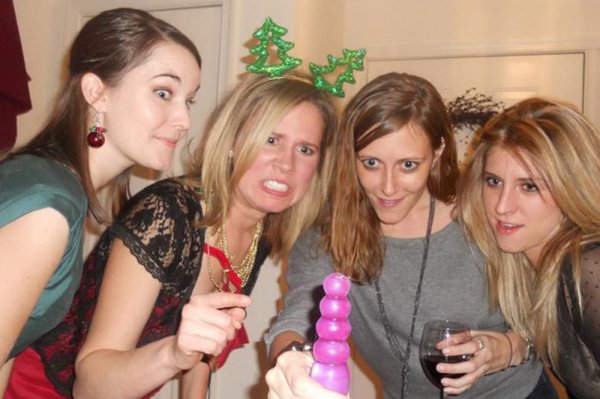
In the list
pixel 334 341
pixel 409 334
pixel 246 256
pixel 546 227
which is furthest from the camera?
pixel 246 256

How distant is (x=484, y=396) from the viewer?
181 cm

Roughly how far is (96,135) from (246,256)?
700 millimetres

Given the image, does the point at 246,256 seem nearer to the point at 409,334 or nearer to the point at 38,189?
the point at 409,334

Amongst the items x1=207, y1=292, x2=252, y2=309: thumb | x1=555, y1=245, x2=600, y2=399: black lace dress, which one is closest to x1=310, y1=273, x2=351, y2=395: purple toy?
x1=207, y1=292, x2=252, y2=309: thumb

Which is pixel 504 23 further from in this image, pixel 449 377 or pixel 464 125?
pixel 449 377

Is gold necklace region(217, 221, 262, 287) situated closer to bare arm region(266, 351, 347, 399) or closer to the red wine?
the red wine

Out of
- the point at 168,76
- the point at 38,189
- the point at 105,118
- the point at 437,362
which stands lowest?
the point at 437,362

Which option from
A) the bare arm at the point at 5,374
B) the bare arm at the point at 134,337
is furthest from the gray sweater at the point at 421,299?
the bare arm at the point at 5,374

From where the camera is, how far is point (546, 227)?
66.7 inches

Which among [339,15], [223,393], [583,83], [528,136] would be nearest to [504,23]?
[583,83]

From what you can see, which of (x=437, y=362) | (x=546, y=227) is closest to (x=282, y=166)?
(x=437, y=362)

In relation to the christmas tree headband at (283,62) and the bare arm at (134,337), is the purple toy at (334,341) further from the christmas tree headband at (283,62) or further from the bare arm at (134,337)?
the christmas tree headband at (283,62)

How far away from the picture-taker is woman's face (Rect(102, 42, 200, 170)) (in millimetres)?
1395

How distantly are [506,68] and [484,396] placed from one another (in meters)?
2.42
